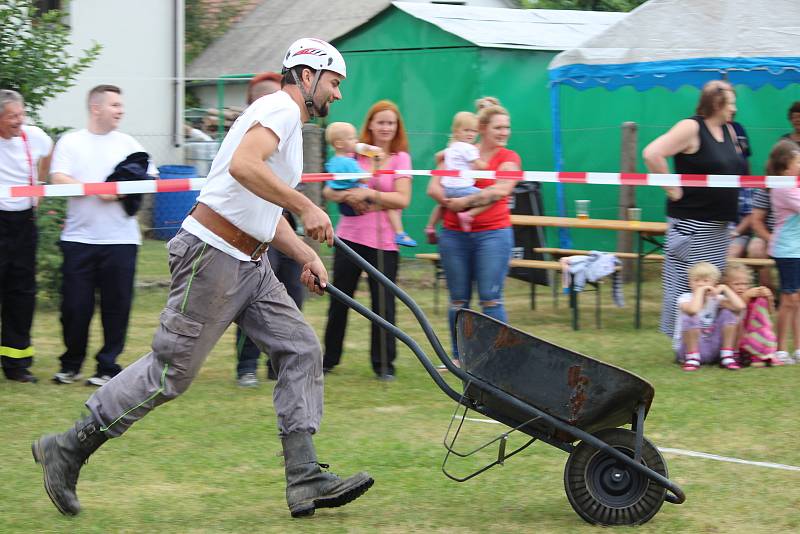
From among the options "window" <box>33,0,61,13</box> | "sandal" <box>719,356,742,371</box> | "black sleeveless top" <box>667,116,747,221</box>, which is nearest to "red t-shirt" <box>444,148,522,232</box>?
"black sleeveless top" <box>667,116,747,221</box>

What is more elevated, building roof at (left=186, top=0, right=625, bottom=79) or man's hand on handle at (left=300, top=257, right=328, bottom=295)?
building roof at (left=186, top=0, right=625, bottom=79)

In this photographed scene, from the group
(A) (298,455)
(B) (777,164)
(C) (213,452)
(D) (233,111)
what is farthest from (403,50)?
(A) (298,455)

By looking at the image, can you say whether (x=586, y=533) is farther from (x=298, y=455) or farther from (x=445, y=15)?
(x=445, y=15)

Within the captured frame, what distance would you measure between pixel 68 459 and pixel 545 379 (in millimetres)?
1934

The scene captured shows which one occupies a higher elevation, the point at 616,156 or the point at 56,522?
the point at 616,156

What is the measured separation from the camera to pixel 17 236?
7.70 meters

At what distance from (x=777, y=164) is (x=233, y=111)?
12.1 meters

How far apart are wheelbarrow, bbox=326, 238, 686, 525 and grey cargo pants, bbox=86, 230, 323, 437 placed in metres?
0.41

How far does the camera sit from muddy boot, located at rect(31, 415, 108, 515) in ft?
16.1

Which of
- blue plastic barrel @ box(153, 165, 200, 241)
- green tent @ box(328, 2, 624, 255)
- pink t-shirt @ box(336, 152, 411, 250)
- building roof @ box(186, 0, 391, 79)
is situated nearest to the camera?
pink t-shirt @ box(336, 152, 411, 250)

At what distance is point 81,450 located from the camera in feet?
16.1

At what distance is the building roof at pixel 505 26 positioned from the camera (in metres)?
14.7

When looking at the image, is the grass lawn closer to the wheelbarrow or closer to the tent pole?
the wheelbarrow

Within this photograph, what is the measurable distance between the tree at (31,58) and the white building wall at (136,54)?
26.9 ft
